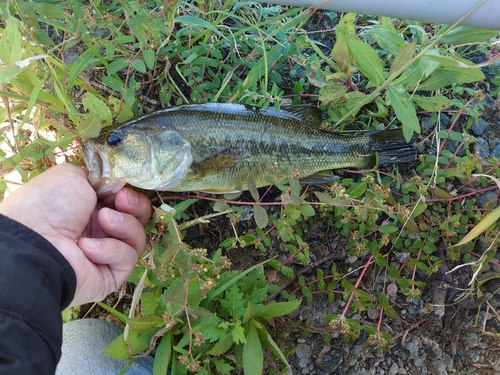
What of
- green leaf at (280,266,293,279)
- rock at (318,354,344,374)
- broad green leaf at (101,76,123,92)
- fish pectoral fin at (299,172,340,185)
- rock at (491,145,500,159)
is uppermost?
broad green leaf at (101,76,123,92)

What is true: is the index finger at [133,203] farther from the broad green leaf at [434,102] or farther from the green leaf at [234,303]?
the broad green leaf at [434,102]

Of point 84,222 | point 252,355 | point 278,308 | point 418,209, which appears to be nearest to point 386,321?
point 418,209

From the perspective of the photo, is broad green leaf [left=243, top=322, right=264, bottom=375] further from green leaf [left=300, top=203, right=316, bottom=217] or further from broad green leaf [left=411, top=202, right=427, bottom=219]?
broad green leaf [left=411, top=202, right=427, bottom=219]

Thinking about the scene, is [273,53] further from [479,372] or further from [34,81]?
[479,372]

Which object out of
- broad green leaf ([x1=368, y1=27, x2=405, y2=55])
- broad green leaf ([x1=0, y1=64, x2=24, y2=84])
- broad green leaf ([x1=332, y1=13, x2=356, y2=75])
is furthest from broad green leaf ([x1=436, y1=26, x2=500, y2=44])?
broad green leaf ([x1=0, y1=64, x2=24, y2=84])

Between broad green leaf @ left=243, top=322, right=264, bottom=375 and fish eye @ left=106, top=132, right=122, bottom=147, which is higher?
fish eye @ left=106, top=132, right=122, bottom=147

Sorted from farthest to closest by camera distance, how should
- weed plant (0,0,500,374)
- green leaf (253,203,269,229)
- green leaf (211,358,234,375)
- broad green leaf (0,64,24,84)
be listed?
green leaf (211,358,234,375) < green leaf (253,203,269,229) < weed plant (0,0,500,374) < broad green leaf (0,64,24,84)

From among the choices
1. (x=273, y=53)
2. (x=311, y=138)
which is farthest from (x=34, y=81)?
(x=311, y=138)

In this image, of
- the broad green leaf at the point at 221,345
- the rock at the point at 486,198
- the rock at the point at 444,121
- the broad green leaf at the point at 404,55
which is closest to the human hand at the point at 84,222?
the broad green leaf at the point at 221,345
